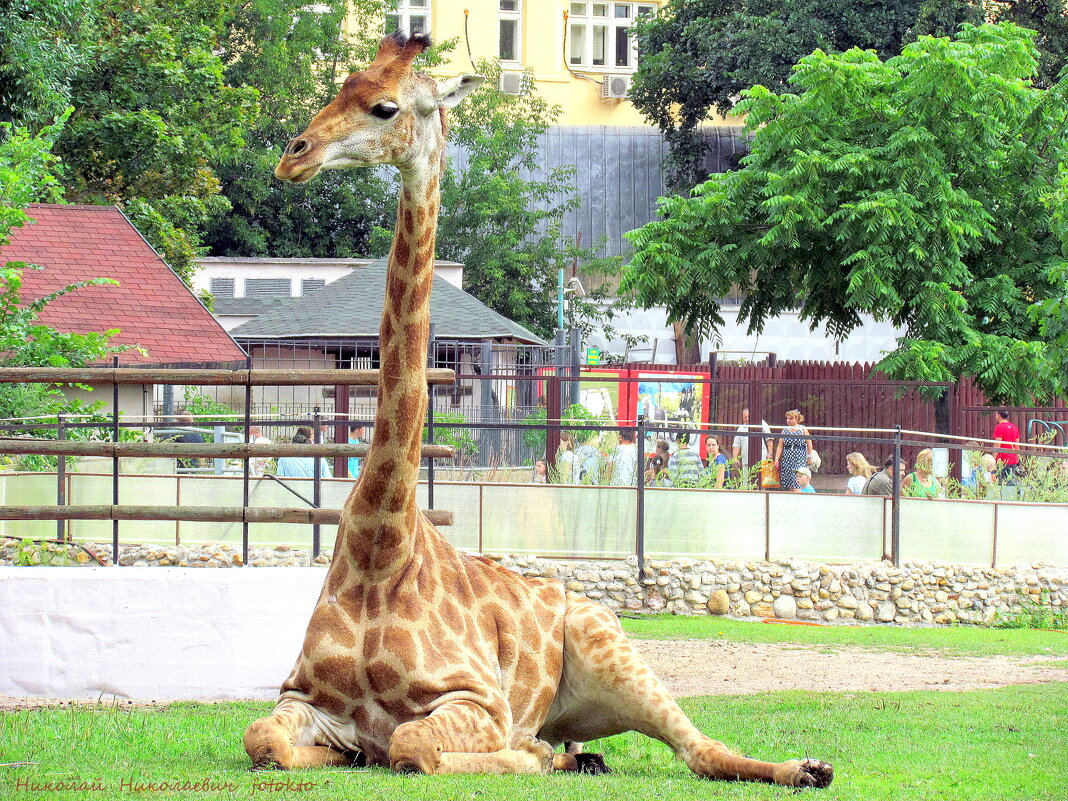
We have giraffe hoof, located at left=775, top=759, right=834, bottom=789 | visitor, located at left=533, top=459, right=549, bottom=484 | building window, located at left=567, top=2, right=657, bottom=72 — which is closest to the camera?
giraffe hoof, located at left=775, top=759, right=834, bottom=789

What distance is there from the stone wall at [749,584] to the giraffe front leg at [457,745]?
9.40 metres

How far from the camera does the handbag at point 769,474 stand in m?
16.5

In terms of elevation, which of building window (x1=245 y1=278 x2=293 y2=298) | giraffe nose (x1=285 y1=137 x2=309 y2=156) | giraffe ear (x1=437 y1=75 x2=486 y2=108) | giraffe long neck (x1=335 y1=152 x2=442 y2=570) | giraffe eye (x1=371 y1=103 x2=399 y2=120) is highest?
building window (x1=245 y1=278 x2=293 y2=298)

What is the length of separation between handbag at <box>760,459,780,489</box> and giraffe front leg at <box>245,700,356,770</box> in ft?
39.1

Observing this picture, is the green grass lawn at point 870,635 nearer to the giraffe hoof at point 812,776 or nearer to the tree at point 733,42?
the giraffe hoof at point 812,776

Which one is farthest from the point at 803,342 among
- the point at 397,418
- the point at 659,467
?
the point at 397,418

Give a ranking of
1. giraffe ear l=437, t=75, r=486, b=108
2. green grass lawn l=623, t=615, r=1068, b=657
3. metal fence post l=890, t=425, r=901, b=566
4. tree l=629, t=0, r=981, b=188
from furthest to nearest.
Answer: tree l=629, t=0, r=981, b=188
metal fence post l=890, t=425, r=901, b=566
green grass lawn l=623, t=615, r=1068, b=657
giraffe ear l=437, t=75, r=486, b=108

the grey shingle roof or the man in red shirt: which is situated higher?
the grey shingle roof

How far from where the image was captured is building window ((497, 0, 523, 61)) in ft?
A: 158

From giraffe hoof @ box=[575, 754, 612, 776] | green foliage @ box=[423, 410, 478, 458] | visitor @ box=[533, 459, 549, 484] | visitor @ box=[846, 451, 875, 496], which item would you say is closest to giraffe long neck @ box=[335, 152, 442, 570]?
giraffe hoof @ box=[575, 754, 612, 776]

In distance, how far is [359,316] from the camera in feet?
88.9

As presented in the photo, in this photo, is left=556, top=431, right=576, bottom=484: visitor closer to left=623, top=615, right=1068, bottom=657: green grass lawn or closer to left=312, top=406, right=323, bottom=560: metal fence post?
left=623, top=615, right=1068, bottom=657: green grass lawn

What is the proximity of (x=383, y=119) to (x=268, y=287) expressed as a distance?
3089 cm

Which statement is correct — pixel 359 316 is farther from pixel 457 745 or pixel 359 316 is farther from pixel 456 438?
pixel 457 745
